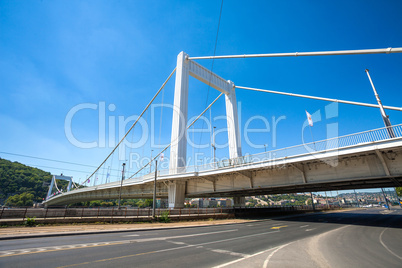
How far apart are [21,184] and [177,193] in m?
132

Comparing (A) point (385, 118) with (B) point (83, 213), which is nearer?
(A) point (385, 118)

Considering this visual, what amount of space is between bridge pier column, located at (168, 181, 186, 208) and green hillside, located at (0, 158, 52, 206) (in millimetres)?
100948

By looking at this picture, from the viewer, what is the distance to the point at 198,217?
77.6 feet

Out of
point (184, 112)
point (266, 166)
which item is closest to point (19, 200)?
point (184, 112)

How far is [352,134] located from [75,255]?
18.1 metres

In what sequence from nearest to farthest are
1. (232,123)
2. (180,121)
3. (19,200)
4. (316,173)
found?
(316,173) → (180,121) → (232,123) → (19,200)

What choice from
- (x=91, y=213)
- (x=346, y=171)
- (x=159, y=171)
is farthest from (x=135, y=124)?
(x=346, y=171)

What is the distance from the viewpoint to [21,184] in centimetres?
10775

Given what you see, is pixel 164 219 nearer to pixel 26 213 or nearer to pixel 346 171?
pixel 26 213

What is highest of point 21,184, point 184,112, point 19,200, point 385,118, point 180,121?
point 184,112

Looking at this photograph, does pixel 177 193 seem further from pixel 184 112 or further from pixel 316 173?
pixel 316 173

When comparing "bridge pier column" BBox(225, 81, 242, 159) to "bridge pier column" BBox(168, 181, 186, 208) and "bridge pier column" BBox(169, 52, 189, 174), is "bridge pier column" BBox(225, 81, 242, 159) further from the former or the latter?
"bridge pier column" BBox(168, 181, 186, 208)

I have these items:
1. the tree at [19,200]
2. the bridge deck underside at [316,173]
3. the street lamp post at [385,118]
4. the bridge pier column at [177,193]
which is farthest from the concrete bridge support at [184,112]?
the tree at [19,200]

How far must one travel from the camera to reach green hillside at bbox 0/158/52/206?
98.0 meters
